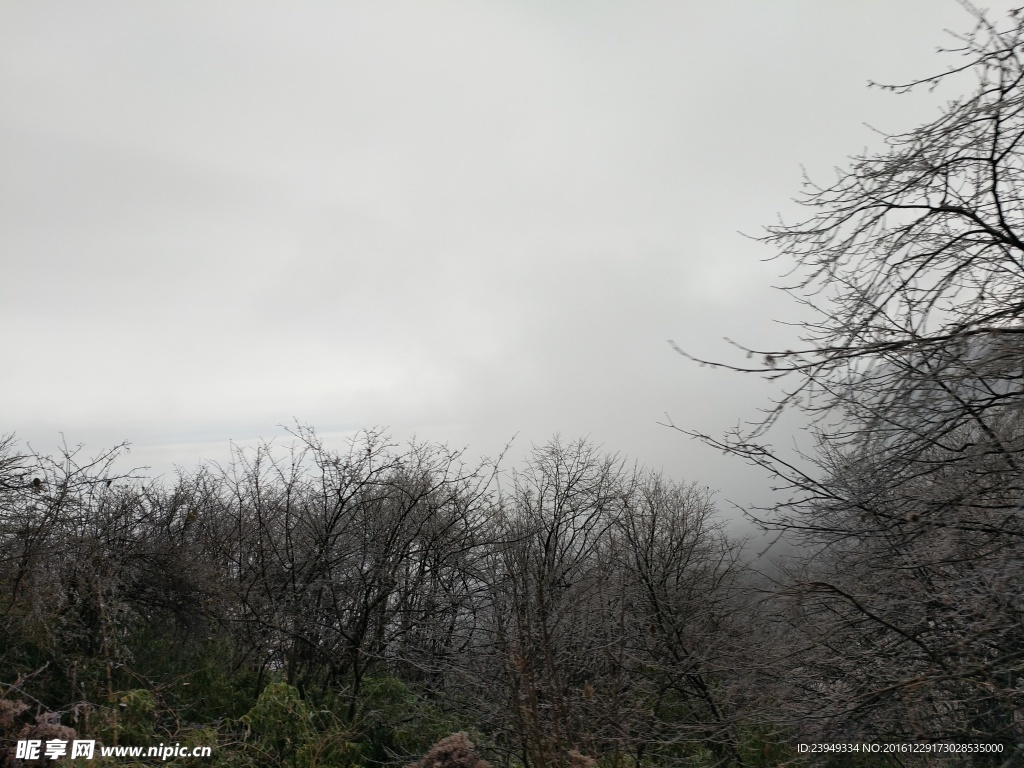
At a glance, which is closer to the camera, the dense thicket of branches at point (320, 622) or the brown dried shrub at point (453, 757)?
the brown dried shrub at point (453, 757)

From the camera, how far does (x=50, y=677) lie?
25.1 ft

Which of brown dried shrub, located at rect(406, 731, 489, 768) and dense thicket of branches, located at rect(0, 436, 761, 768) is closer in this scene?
brown dried shrub, located at rect(406, 731, 489, 768)

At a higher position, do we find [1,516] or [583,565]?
[1,516]

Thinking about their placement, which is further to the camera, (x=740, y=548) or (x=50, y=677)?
(x=740, y=548)

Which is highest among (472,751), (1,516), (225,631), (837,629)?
(1,516)

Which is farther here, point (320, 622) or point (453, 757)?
point (320, 622)

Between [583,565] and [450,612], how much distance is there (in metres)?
5.70

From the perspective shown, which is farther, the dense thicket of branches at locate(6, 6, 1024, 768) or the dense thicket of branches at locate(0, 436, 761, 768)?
the dense thicket of branches at locate(0, 436, 761, 768)

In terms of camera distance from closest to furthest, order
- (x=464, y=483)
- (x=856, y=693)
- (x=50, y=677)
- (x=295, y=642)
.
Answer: (x=856, y=693)
(x=50, y=677)
(x=295, y=642)
(x=464, y=483)

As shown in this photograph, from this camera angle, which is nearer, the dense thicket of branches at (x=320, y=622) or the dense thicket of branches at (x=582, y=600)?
the dense thicket of branches at (x=582, y=600)

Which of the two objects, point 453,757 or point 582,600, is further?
point 582,600

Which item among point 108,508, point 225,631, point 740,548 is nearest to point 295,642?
point 225,631

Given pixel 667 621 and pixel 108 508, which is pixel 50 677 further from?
pixel 667 621

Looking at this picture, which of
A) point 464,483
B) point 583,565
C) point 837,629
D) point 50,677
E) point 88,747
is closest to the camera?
point 837,629
